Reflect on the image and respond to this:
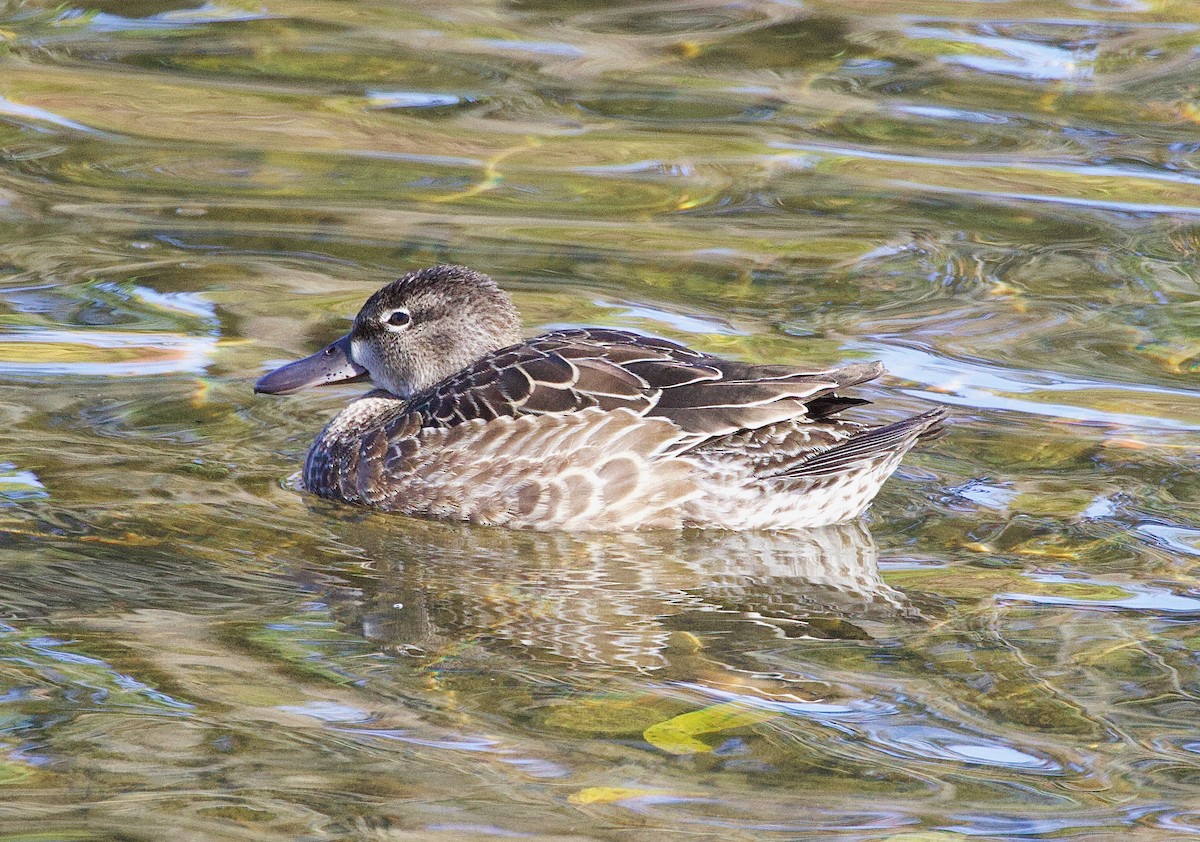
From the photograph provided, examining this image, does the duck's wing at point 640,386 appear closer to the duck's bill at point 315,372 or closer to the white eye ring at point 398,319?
the white eye ring at point 398,319

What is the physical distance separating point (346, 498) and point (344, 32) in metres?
6.81

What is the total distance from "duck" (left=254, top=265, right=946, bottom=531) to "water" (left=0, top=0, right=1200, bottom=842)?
14 cm

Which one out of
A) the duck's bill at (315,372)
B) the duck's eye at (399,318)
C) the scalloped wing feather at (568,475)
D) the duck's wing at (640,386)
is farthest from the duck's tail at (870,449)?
the duck's bill at (315,372)

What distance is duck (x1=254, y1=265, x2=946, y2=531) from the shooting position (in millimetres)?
6828

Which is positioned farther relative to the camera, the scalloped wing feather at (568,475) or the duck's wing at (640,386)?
the scalloped wing feather at (568,475)

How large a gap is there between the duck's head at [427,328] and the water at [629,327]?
0.33 m

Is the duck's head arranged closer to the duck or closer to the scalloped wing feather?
the duck

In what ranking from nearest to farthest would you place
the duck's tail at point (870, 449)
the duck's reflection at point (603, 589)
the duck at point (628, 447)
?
1. the duck's reflection at point (603, 589)
2. the duck's tail at point (870, 449)
3. the duck at point (628, 447)

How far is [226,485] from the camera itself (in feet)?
23.1

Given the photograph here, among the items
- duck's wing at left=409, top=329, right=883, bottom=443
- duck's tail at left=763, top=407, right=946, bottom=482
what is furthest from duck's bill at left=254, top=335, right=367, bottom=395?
duck's tail at left=763, top=407, right=946, bottom=482

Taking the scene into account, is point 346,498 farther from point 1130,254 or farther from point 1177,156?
point 1177,156

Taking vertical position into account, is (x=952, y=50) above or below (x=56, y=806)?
above

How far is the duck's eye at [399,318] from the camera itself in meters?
7.68

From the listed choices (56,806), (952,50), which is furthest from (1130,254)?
(56,806)
